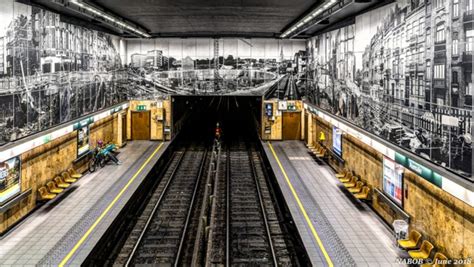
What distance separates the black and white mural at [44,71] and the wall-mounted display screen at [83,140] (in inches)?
26.7

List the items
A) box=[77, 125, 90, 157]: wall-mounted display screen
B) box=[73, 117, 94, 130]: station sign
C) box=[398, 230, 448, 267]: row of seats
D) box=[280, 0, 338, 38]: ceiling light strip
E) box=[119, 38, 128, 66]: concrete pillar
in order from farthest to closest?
box=[119, 38, 128, 66]: concrete pillar < box=[77, 125, 90, 157]: wall-mounted display screen < box=[73, 117, 94, 130]: station sign < box=[280, 0, 338, 38]: ceiling light strip < box=[398, 230, 448, 267]: row of seats

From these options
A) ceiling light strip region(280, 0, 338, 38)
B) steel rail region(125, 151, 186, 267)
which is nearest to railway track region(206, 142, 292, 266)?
steel rail region(125, 151, 186, 267)

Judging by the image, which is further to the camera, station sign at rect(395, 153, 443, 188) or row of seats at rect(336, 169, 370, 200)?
row of seats at rect(336, 169, 370, 200)

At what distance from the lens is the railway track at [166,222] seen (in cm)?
1065

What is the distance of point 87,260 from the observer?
9.17 m

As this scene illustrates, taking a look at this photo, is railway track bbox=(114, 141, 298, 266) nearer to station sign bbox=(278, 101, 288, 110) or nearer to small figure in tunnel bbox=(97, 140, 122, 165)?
small figure in tunnel bbox=(97, 140, 122, 165)

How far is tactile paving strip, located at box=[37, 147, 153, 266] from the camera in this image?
9164mm

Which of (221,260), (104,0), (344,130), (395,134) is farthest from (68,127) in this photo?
(395,134)

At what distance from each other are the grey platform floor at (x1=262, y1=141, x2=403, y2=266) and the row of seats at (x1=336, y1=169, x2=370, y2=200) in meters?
0.26

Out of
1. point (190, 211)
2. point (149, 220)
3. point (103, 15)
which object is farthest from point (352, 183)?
point (103, 15)

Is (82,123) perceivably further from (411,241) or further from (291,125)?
(291,125)

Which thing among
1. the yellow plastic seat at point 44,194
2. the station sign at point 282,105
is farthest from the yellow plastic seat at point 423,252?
the station sign at point 282,105

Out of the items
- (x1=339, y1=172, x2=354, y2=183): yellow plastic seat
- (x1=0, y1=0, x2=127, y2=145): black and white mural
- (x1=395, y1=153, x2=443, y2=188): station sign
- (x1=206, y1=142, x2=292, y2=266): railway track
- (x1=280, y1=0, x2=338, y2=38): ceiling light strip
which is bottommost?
(x1=206, y1=142, x2=292, y2=266): railway track

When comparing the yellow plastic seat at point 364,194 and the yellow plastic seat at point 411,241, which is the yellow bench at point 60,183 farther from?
the yellow plastic seat at point 411,241
